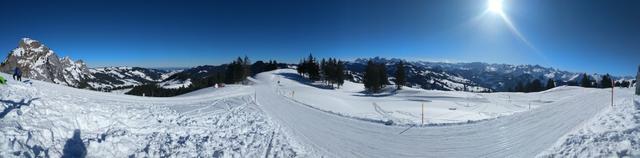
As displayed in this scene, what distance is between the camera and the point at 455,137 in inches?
701

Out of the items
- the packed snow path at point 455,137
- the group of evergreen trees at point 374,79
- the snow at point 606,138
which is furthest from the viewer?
the group of evergreen trees at point 374,79

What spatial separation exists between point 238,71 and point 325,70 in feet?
76.3

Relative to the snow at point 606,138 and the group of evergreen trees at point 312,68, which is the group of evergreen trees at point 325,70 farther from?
the snow at point 606,138

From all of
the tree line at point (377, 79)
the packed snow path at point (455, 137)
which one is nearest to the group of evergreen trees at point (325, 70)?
the tree line at point (377, 79)

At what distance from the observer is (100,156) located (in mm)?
11008

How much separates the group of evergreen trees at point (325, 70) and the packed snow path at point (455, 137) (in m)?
74.9

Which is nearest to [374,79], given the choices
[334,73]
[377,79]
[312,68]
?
[377,79]

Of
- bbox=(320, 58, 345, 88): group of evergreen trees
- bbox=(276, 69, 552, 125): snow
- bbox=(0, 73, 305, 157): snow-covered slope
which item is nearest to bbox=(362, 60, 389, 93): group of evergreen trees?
bbox=(276, 69, 552, 125): snow

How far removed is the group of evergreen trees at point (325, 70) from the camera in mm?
97375

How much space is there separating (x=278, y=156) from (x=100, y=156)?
5248 mm

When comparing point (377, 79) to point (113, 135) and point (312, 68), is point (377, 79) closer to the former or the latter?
point (312, 68)

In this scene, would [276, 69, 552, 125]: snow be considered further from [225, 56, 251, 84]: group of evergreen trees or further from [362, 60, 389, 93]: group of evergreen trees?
[225, 56, 251, 84]: group of evergreen trees

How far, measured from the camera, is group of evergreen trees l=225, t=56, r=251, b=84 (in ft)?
311

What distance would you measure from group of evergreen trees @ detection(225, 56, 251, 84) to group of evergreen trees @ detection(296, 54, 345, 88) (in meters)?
21.0
